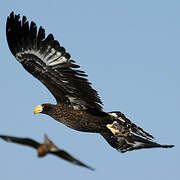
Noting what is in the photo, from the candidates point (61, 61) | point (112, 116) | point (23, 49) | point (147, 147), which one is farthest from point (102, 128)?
point (23, 49)

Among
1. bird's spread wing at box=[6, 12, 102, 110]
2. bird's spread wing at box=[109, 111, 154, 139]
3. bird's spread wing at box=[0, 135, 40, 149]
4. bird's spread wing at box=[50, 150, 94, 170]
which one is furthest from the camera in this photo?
bird's spread wing at box=[109, 111, 154, 139]

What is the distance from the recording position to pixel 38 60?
938 centimetres

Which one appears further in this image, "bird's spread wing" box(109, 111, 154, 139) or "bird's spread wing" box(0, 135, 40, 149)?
"bird's spread wing" box(109, 111, 154, 139)

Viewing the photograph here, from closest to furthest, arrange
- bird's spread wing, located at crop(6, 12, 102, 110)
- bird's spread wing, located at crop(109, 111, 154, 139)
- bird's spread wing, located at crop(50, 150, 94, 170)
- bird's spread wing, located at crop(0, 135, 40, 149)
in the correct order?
bird's spread wing, located at crop(50, 150, 94, 170) < bird's spread wing, located at crop(0, 135, 40, 149) < bird's spread wing, located at crop(6, 12, 102, 110) < bird's spread wing, located at crop(109, 111, 154, 139)

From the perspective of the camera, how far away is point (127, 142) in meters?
9.73

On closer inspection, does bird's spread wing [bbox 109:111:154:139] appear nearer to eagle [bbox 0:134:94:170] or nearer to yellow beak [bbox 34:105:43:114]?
yellow beak [bbox 34:105:43:114]

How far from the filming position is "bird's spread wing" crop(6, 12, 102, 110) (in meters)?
9.06

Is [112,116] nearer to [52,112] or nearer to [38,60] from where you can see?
[52,112]

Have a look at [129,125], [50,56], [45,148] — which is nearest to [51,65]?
[50,56]

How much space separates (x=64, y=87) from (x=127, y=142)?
1.91 m

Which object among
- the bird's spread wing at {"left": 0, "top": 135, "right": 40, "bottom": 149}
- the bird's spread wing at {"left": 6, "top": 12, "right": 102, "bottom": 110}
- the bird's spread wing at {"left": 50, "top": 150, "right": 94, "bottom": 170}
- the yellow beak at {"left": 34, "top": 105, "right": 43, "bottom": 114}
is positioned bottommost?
the bird's spread wing at {"left": 50, "top": 150, "right": 94, "bottom": 170}

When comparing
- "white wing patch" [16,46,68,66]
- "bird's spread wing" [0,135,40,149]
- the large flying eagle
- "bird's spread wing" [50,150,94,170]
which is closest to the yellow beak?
the large flying eagle

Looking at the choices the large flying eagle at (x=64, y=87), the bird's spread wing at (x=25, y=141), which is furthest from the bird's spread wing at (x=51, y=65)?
the bird's spread wing at (x=25, y=141)

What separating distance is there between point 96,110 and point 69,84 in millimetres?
815
